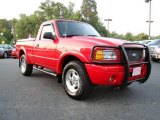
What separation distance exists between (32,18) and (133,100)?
64.4 metres

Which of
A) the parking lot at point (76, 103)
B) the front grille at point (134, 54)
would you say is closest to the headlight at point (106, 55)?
the front grille at point (134, 54)

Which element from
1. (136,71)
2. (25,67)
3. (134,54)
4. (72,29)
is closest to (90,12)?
(25,67)

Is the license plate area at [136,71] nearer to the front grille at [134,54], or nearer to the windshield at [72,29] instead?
the front grille at [134,54]

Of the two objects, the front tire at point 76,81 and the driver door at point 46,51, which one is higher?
the driver door at point 46,51

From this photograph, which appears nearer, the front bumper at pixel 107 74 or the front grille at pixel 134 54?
the front bumper at pixel 107 74

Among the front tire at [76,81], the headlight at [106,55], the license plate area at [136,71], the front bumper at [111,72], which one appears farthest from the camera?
the license plate area at [136,71]

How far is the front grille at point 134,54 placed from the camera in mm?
5239

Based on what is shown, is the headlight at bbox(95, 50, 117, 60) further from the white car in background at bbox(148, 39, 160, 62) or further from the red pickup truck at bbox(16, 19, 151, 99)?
the white car in background at bbox(148, 39, 160, 62)

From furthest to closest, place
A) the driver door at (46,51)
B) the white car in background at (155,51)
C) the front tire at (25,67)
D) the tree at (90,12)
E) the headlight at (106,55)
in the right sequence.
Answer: the tree at (90,12) → the white car in background at (155,51) → the front tire at (25,67) → the driver door at (46,51) → the headlight at (106,55)

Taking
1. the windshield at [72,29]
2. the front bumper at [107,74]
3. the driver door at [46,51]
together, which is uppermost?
the windshield at [72,29]

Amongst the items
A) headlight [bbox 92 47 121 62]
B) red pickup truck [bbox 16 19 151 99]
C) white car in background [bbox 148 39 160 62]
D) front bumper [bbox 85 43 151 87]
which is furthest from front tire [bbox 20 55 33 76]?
white car in background [bbox 148 39 160 62]

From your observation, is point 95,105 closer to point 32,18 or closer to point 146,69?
point 146,69

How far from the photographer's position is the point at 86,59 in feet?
16.5

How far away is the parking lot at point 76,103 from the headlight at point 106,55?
917 mm
